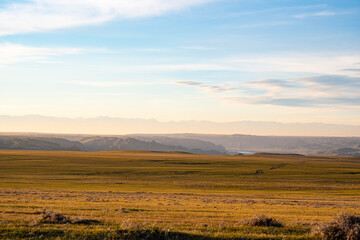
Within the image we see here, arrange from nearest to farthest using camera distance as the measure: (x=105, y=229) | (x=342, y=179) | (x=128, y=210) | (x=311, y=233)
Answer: (x=105, y=229) → (x=311, y=233) → (x=128, y=210) → (x=342, y=179)

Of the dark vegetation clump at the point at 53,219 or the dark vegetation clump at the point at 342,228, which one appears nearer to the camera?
the dark vegetation clump at the point at 342,228

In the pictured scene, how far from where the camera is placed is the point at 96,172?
89562 millimetres

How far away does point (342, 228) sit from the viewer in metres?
15.6

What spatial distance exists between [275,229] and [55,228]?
10.7 metres

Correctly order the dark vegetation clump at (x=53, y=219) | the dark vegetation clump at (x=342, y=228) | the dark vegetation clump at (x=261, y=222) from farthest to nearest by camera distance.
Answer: the dark vegetation clump at (x=261, y=222) → the dark vegetation clump at (x=53, y=219) → the dark vegetation clump at (x=342, y=228)

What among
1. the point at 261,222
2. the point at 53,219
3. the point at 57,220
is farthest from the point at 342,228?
the point at 53,219

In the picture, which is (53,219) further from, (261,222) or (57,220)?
(261,222)

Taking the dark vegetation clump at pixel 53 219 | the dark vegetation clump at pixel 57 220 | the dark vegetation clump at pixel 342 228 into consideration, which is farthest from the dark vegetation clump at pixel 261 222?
the dark vegetation clump at pixel 53 219

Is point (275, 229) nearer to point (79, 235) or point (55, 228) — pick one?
point (79, 235)

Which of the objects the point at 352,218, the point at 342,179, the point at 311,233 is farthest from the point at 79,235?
the point at 342,179

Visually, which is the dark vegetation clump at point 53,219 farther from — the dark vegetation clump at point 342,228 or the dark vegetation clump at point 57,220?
the dark vegetation clump at point 342,228

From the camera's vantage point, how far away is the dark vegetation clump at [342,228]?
15.2 m

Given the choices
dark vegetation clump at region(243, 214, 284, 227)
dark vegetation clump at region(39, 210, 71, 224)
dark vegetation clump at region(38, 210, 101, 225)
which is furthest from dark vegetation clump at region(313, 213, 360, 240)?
dark vegetation clump at region(39, 210, 71, 224)

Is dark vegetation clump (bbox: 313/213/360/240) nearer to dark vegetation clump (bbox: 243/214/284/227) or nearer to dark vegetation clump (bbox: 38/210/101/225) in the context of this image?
dark vegetation clump (bbox: 243/214/284/227)
